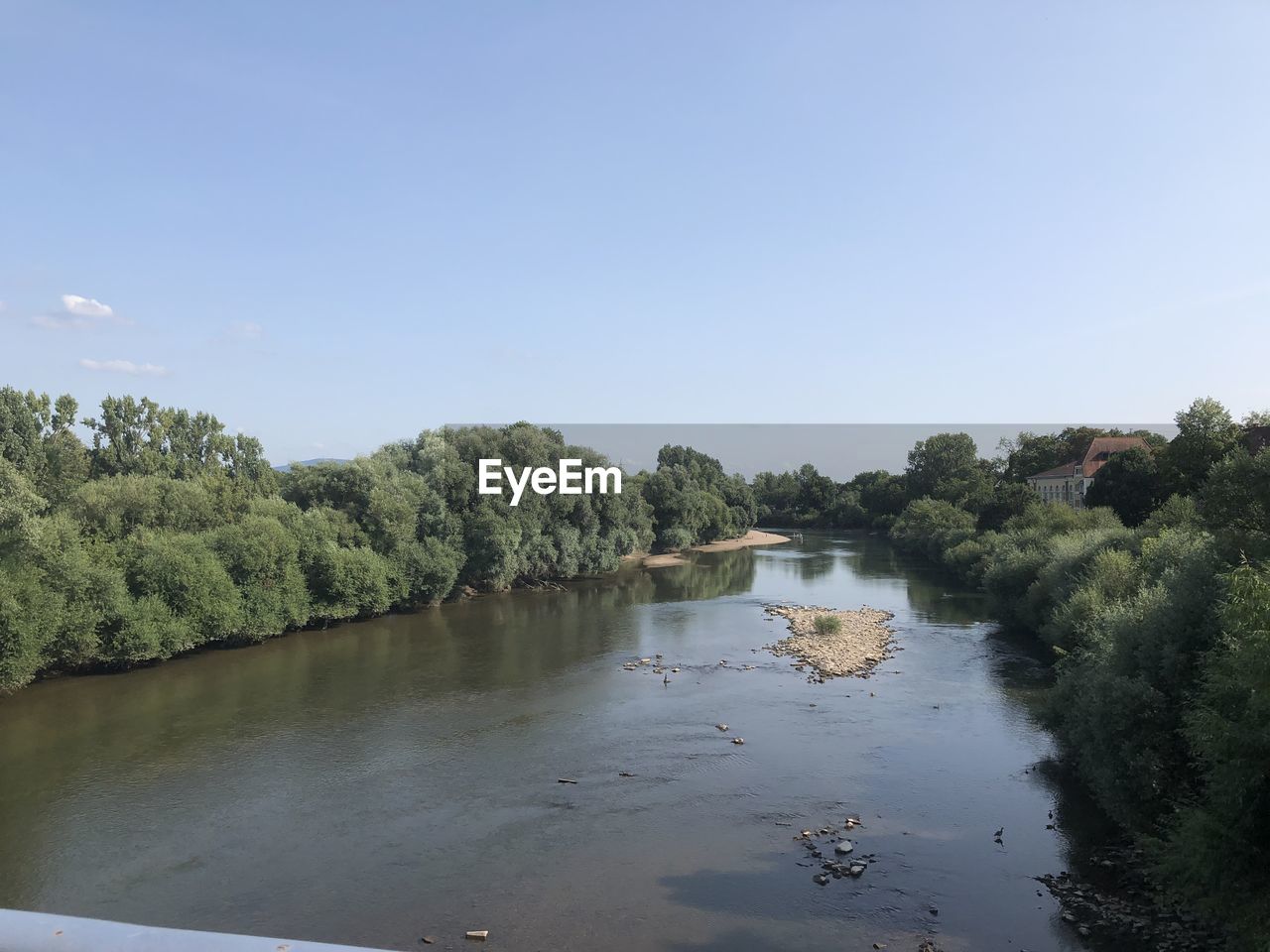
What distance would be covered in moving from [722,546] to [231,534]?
55.5 m

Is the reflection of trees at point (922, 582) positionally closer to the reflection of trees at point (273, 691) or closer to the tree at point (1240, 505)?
the reflection of trees at point (273, 691)

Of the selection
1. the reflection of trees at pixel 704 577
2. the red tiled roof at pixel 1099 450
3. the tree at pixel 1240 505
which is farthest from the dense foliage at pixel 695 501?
the tree at pixel 1240 505

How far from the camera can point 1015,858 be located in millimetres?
15484

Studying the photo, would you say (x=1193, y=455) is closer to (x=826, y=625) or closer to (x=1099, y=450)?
(x=826, y=625)

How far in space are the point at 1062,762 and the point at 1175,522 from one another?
14.9 meters

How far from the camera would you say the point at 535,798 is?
18.4m

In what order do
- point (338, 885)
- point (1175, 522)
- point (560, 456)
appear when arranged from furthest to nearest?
point (560, 456)
point (1175, 522)
point (338, 885)

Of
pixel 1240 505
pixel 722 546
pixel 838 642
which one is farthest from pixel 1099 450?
pixel 1240 505

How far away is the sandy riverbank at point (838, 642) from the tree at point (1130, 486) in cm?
1436

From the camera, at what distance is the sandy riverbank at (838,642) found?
30344mm

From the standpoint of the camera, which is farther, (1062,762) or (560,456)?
(560,456)

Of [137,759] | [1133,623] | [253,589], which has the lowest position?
[137,759]

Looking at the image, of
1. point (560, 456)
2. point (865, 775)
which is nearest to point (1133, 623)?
point (865, 775)

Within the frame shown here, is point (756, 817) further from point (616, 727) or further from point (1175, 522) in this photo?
point (1175, 522)
